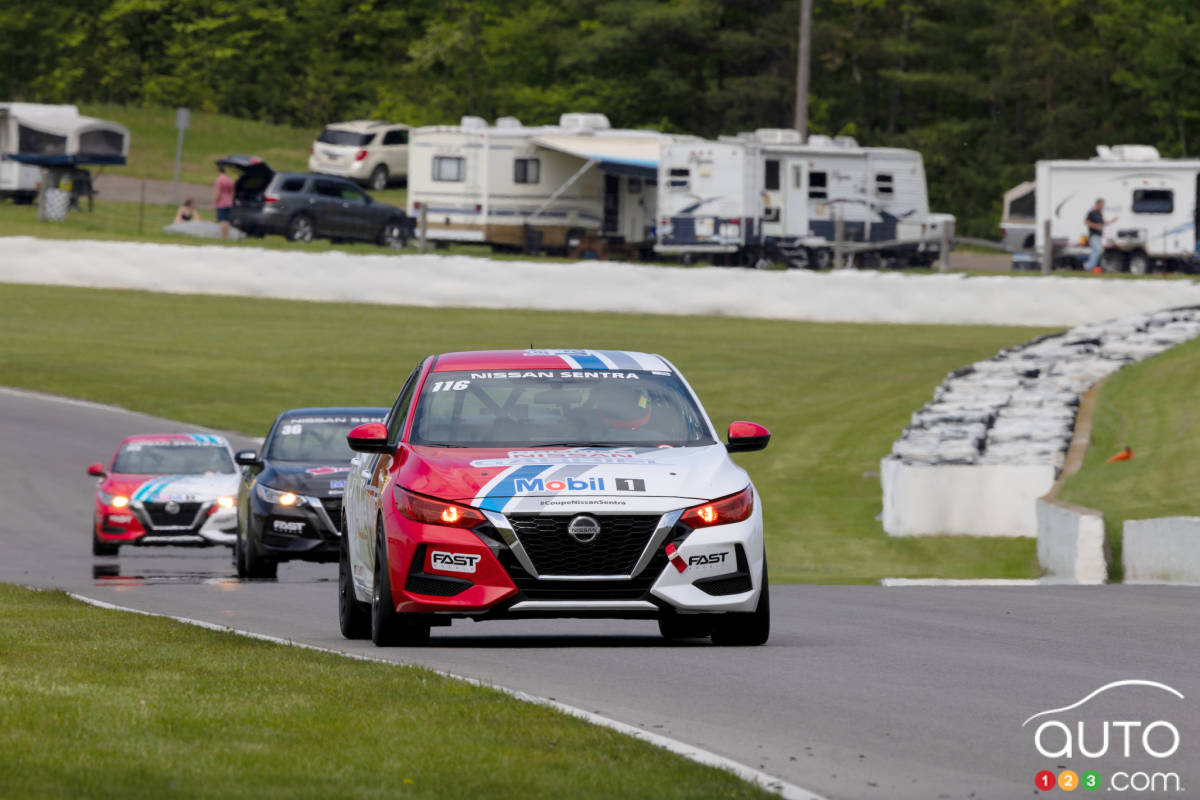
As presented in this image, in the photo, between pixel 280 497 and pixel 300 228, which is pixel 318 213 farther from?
pixel 280 497

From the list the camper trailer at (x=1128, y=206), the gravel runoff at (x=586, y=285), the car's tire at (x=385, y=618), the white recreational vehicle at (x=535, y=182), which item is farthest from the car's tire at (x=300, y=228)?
the car's tire at (x=385, y=618)

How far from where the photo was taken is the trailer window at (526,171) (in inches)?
2114

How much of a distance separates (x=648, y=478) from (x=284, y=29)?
88.3m

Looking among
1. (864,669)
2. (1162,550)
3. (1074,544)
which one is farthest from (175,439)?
(864,669)

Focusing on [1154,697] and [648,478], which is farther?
[648,478]

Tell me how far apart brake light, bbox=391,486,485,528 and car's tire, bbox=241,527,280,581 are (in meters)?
9.30

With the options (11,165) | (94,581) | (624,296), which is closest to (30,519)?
(94,581)

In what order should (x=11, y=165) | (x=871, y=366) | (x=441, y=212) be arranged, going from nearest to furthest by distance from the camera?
(x=871, y=366), (x=441, y=212), (x=11, y=165)

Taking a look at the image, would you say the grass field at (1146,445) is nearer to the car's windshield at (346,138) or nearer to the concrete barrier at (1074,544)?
the concrete barrier at (1074,544)

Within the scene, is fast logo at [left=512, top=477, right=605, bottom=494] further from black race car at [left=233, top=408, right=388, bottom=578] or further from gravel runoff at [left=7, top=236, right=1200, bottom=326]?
gravel runoff at [left=7, top=236, right=1200, bottom=326]

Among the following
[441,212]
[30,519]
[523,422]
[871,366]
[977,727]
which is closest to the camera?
[977,727]

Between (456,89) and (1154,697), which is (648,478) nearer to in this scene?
(1154,697)

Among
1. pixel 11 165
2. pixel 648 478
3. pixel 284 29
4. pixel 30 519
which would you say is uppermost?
pixel 284 29

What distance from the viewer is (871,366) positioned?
37.7 m
